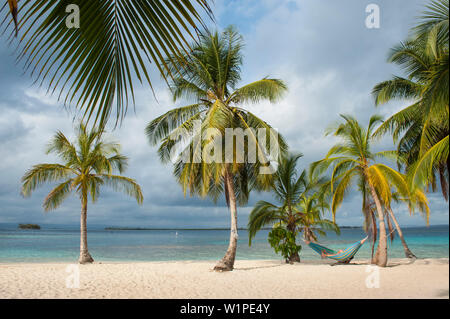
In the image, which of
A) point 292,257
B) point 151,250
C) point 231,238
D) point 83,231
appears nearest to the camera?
point 231,238

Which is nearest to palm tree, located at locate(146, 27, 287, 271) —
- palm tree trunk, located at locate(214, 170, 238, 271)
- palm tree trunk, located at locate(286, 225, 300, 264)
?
palm tree trunk, located at locate(214, 170, 238, 271)

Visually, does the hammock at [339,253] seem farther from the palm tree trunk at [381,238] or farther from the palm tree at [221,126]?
the palm tree at [221,126]

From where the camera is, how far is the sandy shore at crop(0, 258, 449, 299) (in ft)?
23.7

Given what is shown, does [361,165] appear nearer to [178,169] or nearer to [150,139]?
[178,169]

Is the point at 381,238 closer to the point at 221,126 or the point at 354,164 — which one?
the point at 354,164

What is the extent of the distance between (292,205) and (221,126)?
5.88 metres

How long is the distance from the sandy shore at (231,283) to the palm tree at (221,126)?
66.7 inches

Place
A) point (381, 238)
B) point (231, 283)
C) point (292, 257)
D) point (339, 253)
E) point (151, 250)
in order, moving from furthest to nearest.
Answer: point (151, 250) → point (292, 257) → point (339, 253) → point (381, 238) → point (231, 283)

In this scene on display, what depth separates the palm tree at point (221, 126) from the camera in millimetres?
9615

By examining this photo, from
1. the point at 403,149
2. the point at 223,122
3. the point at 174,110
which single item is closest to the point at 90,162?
the point at 174,110

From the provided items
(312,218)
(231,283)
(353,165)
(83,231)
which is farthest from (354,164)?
(83,231)

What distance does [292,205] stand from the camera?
1355cm

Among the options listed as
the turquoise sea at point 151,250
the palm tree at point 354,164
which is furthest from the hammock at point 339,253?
the turquoise sea at point 151,250

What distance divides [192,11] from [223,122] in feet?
27.1
